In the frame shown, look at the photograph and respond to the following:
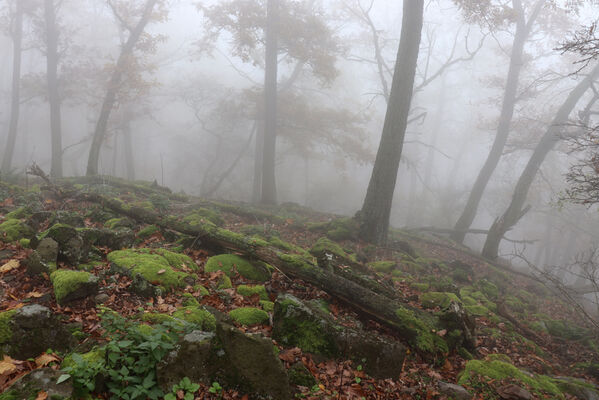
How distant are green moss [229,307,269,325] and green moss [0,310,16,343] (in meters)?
2.11

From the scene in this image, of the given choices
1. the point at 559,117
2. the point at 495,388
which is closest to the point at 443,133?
the point at 559,117

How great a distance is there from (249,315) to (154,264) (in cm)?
163

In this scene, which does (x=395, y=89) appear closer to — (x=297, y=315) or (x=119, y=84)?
(x=297, y=315)

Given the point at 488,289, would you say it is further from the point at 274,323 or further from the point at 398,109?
the point at 274,323

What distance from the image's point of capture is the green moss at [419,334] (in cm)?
432

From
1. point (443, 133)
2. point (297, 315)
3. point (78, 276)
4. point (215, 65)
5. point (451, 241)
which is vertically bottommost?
point (451, 241)

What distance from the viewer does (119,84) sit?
16.0 meters

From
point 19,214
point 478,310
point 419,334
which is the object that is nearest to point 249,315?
point 419,334

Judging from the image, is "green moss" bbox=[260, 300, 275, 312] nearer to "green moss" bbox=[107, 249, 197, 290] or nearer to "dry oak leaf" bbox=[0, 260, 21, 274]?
"green moss" bbox=[107, 249, 197, 290]

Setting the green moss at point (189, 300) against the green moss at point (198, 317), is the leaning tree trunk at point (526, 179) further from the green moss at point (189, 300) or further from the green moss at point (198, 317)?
the green moss at point (198, 317)

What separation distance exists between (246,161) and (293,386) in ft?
100

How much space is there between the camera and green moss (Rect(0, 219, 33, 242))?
16.7 feet

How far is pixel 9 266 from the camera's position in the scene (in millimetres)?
4203

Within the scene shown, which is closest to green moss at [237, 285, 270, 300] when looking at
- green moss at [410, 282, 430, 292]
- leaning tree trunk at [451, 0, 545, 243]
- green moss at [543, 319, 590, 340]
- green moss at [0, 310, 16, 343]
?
green moss at [0, 310, 16, 343]
